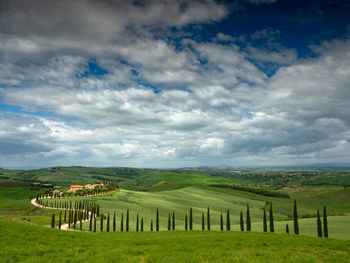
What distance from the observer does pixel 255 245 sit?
2359 centimetres

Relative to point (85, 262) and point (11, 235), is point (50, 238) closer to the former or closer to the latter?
point (11, 235)

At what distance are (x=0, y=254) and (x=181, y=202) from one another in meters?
121

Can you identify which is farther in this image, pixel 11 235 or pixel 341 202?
pixel 341 202

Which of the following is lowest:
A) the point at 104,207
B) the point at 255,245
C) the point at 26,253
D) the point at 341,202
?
the point at 341,202

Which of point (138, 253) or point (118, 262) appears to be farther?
point (138, 253)

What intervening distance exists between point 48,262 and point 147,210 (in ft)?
297

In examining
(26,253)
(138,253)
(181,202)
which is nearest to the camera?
(26,253)

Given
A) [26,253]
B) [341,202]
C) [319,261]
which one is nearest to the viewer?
[319,261]

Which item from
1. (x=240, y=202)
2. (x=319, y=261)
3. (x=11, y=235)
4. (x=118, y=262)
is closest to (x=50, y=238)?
(x=11, y=235)

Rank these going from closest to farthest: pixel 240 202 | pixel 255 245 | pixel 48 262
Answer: pixel 48 262 → pixel 255 245 → pixel 240 202

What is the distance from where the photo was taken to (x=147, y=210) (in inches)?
3991

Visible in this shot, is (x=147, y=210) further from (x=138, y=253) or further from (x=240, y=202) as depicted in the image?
(x=138, y=253)

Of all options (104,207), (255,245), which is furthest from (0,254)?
(104,207)

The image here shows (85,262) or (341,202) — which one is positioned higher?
(85,262)
